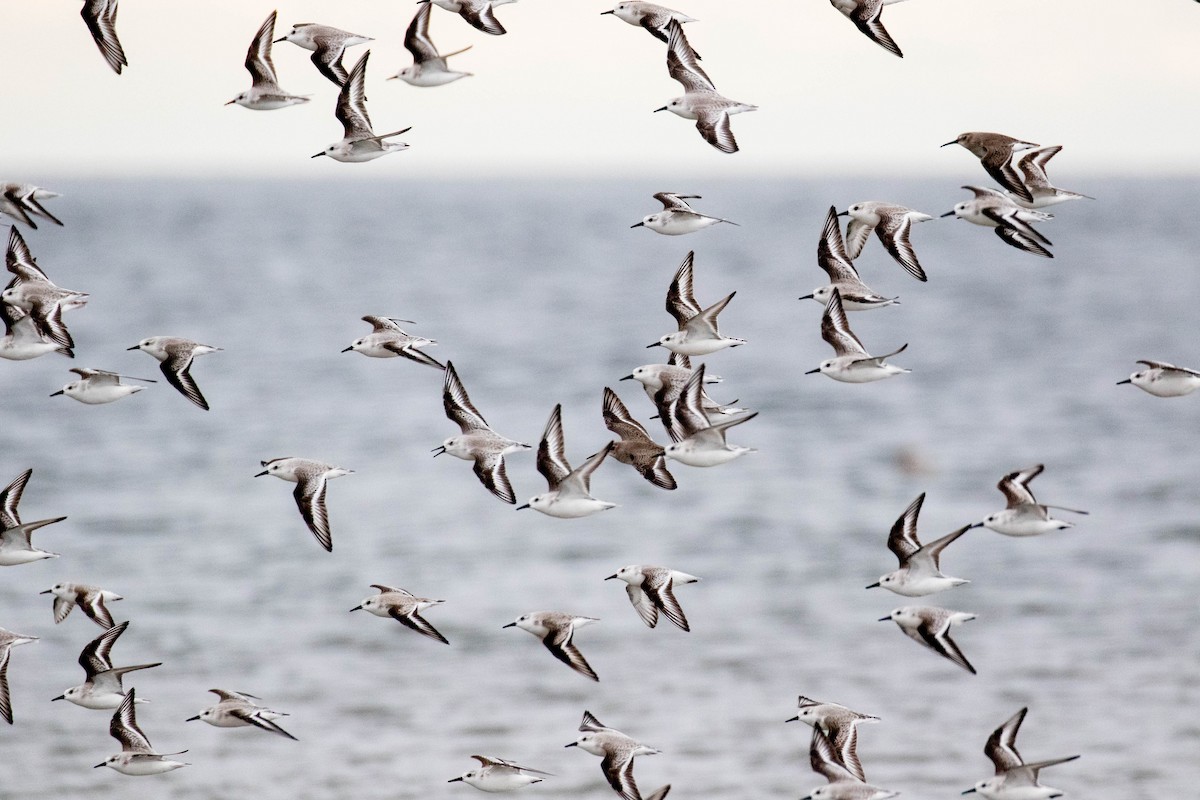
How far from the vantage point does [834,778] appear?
10.4 meters

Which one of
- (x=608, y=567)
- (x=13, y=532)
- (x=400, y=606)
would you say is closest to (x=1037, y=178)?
(x=400, y=606)

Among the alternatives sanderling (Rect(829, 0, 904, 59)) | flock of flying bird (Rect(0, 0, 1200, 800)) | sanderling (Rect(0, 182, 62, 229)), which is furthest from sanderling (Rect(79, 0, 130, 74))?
sanderling (Rect(829, 0, 904, 59))

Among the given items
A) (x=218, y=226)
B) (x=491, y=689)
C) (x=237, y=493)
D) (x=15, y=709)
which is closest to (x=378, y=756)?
(x=491, y=689)

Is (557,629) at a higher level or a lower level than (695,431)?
lower

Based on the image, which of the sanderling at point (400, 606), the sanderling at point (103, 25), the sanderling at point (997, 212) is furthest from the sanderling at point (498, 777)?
the sanderling at point (103, 25)

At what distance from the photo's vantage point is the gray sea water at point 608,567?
16719 millimetres

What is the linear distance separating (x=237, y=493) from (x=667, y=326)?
28.2m

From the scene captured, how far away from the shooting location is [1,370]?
4484cm

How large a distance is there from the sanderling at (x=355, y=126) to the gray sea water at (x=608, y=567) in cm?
678

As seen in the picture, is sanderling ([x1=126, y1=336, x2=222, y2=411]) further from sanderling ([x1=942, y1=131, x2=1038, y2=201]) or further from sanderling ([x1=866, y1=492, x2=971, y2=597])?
sanderling ([x1=942, y1=131, x2=1038, y2=201])

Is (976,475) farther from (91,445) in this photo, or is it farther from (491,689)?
(91,445)

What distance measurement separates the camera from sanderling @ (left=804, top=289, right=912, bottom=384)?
11.0 m

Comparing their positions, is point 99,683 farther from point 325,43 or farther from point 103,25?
point 325,43

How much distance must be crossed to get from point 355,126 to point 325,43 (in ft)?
3.10
